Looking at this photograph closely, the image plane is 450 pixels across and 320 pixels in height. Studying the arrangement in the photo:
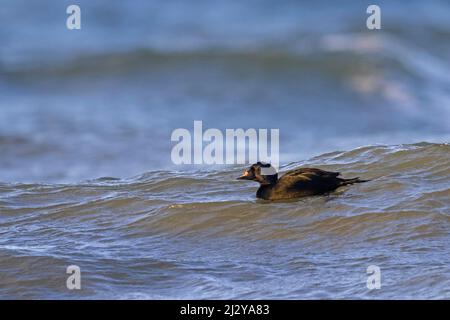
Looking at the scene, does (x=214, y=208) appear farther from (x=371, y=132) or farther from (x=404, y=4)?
(x=404, y=4)

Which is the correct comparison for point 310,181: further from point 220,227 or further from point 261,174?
point 220,227

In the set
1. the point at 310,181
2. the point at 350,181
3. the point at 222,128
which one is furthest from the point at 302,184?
the point at 222,128

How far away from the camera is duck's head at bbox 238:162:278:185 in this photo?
8.35 metres

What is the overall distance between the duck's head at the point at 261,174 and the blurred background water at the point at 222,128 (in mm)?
232

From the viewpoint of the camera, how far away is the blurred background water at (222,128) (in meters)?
6.54

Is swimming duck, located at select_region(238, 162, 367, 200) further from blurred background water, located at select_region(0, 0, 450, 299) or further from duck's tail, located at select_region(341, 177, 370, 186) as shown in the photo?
blurred background water, located at select_region(0, 0, 450, 299)

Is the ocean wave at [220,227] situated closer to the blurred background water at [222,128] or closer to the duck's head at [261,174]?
the blurred background water at [222,128]

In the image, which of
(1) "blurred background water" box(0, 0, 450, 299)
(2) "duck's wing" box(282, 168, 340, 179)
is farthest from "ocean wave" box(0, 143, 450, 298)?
(2) "duck's wing" box(282, 168, 340, 179)

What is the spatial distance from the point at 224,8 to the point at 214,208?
12409 millimetres

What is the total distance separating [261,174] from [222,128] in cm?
433

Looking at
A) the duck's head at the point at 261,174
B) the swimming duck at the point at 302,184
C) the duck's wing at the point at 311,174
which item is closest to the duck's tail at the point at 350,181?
the swimming duck at the point at 302,184

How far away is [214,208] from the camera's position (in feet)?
26.0

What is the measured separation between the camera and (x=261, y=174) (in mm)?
8430

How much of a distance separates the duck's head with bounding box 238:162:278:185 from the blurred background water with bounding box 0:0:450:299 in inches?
9.1
